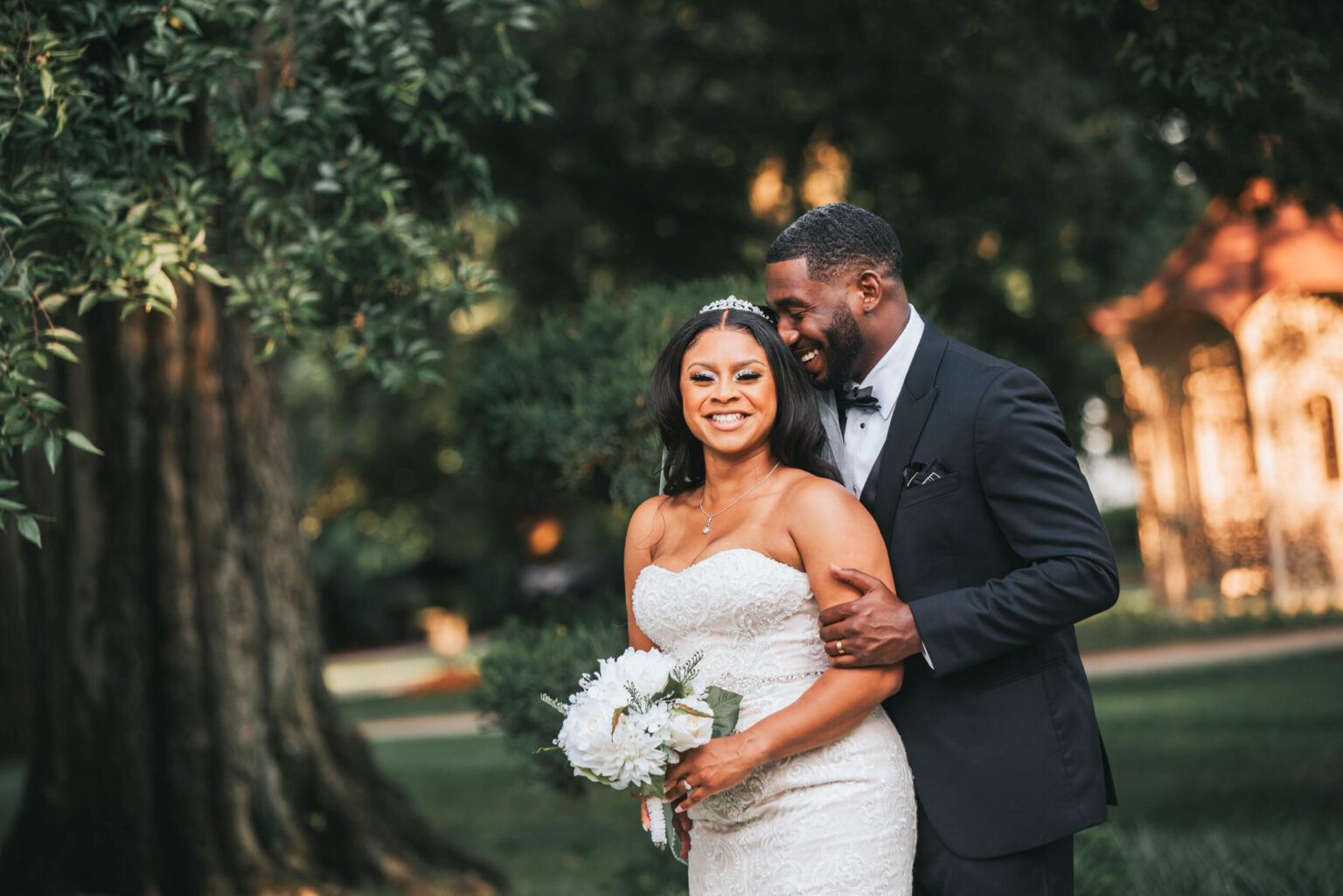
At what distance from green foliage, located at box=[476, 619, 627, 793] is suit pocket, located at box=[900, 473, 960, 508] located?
1.99 meters

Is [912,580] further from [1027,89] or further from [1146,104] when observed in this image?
[1027,89]

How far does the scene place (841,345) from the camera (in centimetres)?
328

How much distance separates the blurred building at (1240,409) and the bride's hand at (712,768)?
46.1 ft

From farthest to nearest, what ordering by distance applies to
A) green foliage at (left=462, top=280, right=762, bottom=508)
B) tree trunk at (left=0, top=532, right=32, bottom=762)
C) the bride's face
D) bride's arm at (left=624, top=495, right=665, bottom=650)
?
1. tree trunk at (left=0, top=532, right=32, bottom=762)
2. green foliage at (left=462, top=280, right=762, bottom=508)
3. bride's arm at (left=624, top=495, right=665, bottom=650)
4. the bride's face

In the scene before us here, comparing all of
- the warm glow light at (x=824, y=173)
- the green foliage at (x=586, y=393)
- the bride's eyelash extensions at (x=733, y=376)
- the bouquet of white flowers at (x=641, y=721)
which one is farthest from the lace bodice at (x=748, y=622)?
the warm glow light at (x=824, y=173)

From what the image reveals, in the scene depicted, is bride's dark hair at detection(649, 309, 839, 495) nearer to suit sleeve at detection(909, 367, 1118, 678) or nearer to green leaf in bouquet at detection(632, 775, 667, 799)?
suit sleeve at detection(909, 367, 1118, 678)

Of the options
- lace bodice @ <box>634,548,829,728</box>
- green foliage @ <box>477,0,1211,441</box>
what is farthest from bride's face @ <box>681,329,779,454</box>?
green foliage @ <box>477,0,1211,441</box>

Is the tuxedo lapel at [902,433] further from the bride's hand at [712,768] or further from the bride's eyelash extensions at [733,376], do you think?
the bride's hand at [712,768]

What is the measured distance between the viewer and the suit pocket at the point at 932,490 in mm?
3021

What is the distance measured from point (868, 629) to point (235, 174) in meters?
2.80

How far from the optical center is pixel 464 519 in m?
21.7

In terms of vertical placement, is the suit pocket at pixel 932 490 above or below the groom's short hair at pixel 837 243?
below

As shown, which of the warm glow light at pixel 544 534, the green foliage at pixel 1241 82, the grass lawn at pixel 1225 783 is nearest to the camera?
the green foliage at pixel 1241 82

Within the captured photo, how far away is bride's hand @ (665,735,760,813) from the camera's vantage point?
289 centimetres
